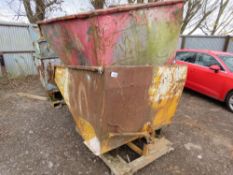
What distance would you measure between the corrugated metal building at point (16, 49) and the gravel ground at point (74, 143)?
2.23 m

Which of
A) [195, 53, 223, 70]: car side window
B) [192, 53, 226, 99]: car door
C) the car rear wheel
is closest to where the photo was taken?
the car rear wheel

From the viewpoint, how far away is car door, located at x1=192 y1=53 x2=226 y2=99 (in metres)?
4.03

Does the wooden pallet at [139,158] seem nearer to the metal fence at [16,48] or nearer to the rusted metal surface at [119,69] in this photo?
the rusted metal surface at [119,69]

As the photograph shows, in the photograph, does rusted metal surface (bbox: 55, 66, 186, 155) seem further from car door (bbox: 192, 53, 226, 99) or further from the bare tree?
the bare tree

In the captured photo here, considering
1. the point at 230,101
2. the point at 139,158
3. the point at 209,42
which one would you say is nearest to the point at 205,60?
the point at 230,101

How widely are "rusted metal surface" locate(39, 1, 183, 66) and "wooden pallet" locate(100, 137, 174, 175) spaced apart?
1.22m

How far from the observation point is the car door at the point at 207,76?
158 inches

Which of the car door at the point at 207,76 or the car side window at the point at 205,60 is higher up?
the car side window at the point at 205,60

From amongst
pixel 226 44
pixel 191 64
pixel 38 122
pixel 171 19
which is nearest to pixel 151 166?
pixel 171 19

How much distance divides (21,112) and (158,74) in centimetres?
316

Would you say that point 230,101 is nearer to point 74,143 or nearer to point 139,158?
point 139,158

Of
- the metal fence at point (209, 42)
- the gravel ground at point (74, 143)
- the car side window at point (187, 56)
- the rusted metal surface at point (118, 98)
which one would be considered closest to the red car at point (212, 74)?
the car side window at point (187, 56)

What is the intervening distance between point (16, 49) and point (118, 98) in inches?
225

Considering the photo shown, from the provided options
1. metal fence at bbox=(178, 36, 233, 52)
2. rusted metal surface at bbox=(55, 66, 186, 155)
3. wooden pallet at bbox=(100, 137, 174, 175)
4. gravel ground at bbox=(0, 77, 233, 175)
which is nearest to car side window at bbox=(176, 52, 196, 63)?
gravel ground at bbox=(0, 77, 233, 175)
